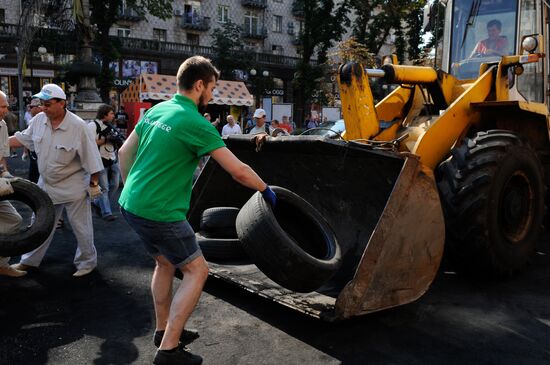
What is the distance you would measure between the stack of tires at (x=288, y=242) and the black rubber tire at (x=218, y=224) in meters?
0.82

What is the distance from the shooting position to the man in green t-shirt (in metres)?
3.12

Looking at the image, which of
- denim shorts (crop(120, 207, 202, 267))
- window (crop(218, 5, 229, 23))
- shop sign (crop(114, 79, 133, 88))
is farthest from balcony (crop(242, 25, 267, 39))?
denim shorts (crop(120, 207, 202, 267))

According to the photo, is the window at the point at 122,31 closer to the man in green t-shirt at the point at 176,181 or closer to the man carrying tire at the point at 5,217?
the man carrying tire at the point at 5,217

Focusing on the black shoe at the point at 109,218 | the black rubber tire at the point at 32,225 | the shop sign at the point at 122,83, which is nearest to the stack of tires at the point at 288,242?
the black rubber tire at the point at 32,225

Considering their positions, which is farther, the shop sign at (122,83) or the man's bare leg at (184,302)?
the shop sign at (122,83)

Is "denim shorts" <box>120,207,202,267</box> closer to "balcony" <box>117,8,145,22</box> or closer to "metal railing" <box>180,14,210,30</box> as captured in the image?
"balcony" <box>117,8,145,22</box>

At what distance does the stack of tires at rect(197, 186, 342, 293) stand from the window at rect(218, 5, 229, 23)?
43.2 meters

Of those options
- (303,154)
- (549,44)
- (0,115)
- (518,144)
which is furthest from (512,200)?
(0,115)

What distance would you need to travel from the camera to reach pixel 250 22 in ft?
155

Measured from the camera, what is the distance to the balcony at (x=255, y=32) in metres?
46.5

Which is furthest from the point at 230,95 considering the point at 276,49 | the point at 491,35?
the point at 276,49

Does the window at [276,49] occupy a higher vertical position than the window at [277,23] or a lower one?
lower

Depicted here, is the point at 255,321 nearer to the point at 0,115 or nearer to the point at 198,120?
the point at 198,120

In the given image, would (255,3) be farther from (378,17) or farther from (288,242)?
(288,242)
